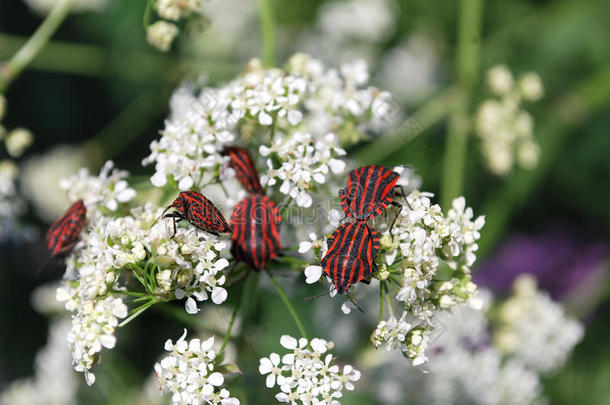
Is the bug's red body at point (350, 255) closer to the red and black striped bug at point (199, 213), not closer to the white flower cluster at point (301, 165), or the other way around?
the white flower cluster at point (301, 165)

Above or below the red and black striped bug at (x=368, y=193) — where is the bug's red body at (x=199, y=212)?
below

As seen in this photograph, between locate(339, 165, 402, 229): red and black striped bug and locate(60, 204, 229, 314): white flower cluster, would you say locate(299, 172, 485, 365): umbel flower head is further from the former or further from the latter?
locate(60, 204, 229, 314): white flower cluster

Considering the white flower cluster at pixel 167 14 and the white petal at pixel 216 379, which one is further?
the white flower cluster at pixel 167 14

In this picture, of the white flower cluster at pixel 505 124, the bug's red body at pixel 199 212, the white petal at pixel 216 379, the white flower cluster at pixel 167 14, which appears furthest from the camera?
the white flower cluster at pixel 505 124

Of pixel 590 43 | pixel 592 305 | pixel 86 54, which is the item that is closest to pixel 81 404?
pixel 86 54

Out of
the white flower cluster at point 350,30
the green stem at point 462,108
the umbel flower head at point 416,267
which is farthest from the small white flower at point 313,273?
the white flower cluster at point 350,30

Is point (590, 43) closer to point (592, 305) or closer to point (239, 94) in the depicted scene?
point (592, 305)

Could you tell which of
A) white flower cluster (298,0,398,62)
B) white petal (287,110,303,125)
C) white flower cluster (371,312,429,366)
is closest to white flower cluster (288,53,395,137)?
white petal (287,110,303,125)
